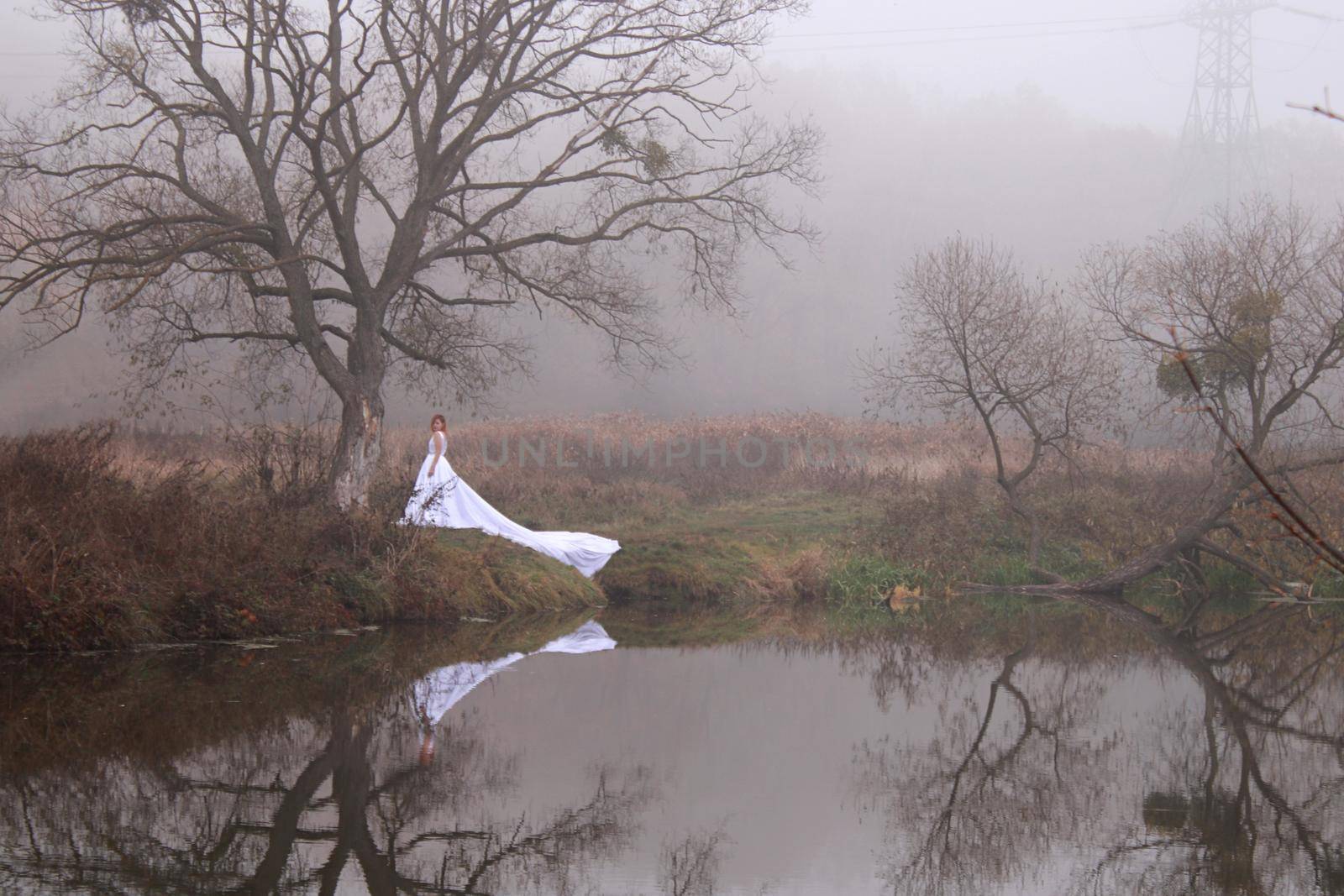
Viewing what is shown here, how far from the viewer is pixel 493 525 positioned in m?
21.9

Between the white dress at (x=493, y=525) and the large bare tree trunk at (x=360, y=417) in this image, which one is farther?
the large bare tree trunk at (x=360, y=417)

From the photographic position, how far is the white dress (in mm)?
21188

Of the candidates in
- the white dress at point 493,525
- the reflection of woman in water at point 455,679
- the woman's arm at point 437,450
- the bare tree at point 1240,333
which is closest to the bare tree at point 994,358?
the bare tree at point 1240,333

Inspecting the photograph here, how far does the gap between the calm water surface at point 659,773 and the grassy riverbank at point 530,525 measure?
0.88 meters

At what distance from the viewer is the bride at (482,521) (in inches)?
834

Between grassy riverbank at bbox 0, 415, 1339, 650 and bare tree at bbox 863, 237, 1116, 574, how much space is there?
2.50 m

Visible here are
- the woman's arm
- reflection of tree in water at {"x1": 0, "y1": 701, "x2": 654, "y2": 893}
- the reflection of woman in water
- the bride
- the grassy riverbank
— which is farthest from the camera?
the woman's arm

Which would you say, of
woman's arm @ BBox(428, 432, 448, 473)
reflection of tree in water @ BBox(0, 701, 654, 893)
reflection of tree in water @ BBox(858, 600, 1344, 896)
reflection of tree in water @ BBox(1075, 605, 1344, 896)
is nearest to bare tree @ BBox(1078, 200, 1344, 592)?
reflection of tree in water @ BBox(1075, 605, 1344, 896)

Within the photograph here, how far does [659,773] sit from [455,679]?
4069mm

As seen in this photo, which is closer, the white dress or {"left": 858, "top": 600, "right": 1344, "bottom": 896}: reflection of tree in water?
{"left": 858, "top": 600, "right": 1344, "bottom": 896}: reflection of tree in water

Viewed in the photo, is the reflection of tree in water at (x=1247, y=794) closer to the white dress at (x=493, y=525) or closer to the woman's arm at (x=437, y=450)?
the white dress at (x=493, y=525)

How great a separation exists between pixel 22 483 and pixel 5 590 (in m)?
1.86

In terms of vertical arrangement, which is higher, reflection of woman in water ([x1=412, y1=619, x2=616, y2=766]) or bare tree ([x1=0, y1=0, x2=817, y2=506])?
bare tree ([x1=0, y1=0, x2=817, y2=506])

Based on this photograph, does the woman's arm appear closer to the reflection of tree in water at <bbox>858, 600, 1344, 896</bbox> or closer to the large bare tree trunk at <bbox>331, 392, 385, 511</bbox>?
the large bare tree trunk at <bbox>331, 392, 385, 511</bbox>
